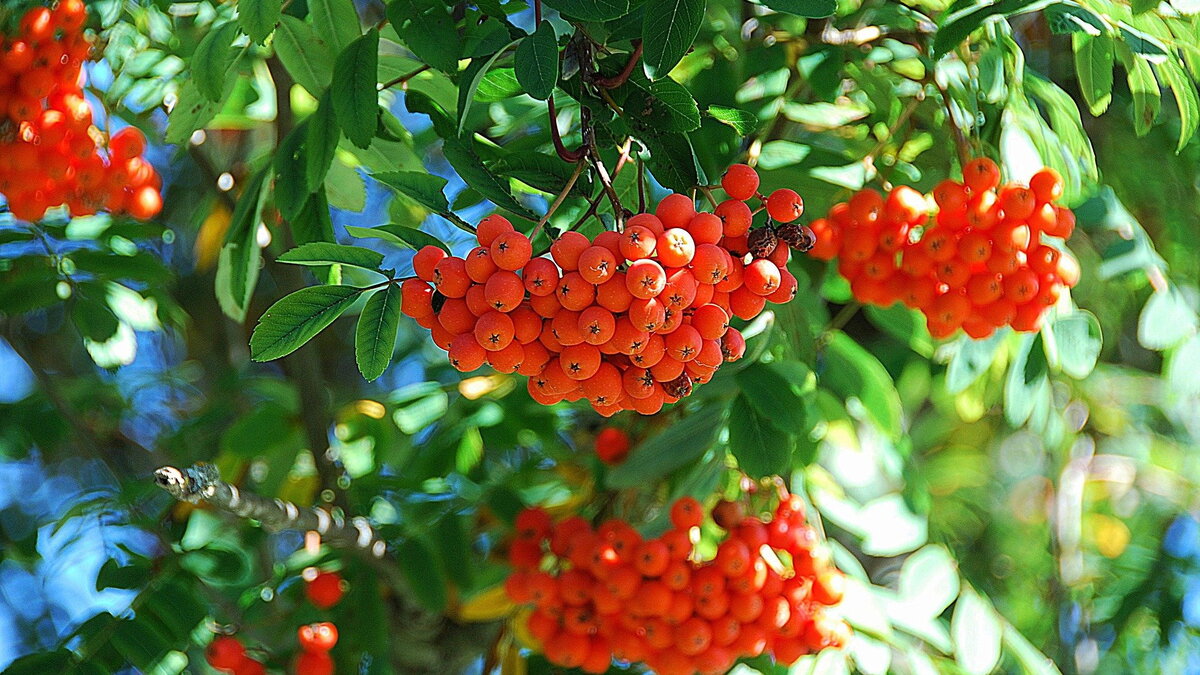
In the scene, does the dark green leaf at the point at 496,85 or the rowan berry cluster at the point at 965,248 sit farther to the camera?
the rowan berry cluster at the point at 965,248

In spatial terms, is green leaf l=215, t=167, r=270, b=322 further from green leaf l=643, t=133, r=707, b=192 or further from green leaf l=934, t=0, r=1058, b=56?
green leaf l=934, t=0, r=1058, b=56

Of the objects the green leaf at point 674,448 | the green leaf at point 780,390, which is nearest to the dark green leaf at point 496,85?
the green leaf at point 780,390

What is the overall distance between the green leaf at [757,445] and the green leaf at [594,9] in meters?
0.77

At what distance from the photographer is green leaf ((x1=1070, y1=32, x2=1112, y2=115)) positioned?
1535 mm

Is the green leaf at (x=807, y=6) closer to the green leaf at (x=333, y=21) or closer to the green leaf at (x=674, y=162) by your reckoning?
the green leaf at (x=674, y=162)

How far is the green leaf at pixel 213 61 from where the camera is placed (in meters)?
1.54

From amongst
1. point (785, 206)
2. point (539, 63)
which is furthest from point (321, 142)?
point (785, 206)

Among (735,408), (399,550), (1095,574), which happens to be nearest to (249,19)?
(735,408)

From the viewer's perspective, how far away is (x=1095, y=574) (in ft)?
10.2

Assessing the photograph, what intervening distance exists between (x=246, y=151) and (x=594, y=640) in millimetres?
2128

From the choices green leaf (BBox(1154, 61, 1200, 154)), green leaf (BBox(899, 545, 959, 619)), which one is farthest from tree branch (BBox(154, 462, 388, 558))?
green leaf (BBox(1154, 61, 1200, 154))

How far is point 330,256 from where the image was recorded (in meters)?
1.18

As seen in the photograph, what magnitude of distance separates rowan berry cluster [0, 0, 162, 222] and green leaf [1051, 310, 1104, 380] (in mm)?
1752

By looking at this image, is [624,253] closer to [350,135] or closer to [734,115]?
[734,115]
